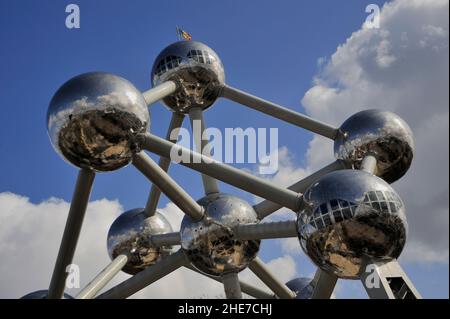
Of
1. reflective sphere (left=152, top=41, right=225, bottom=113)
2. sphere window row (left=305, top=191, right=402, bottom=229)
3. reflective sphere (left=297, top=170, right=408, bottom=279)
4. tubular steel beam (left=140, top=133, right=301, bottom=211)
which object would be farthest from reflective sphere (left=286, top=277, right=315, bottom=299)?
sphere window row (left=305, top=191, right=402, bottom=229)

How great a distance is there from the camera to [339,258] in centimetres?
683

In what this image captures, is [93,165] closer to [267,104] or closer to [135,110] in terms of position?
[135,110]

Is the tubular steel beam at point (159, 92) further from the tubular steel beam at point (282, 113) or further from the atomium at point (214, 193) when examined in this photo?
the tubular steel beam at point (282, 113)

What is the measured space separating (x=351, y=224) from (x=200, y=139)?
15.3 feet

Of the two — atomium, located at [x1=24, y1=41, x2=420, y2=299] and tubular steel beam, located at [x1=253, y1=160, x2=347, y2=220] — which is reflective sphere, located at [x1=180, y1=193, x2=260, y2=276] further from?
tubular steel beam, located at [x1=253, y1=160, x2=347, y2=220]

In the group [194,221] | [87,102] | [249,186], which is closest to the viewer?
[87,102]

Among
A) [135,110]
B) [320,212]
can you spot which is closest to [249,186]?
[320,212]

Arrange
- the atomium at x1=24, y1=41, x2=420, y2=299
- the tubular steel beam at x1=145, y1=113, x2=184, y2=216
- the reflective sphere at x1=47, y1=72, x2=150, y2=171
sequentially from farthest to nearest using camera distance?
1. the tubular steel beam at x1=145, y1=113, x2=184, y2=216
2. the reflective sphere at x1=47, y1=72, x2=150, y2=171
3. the atomium at x1=24, y1=41, x2=420, y2=299

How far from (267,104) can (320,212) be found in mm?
4342

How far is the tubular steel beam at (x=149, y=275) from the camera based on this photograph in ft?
31.3

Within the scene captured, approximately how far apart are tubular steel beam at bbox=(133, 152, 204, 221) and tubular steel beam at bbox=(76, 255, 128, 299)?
1.98 meters

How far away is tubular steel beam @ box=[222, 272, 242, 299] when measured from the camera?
373 inches

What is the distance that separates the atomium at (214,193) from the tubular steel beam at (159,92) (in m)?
0.04
